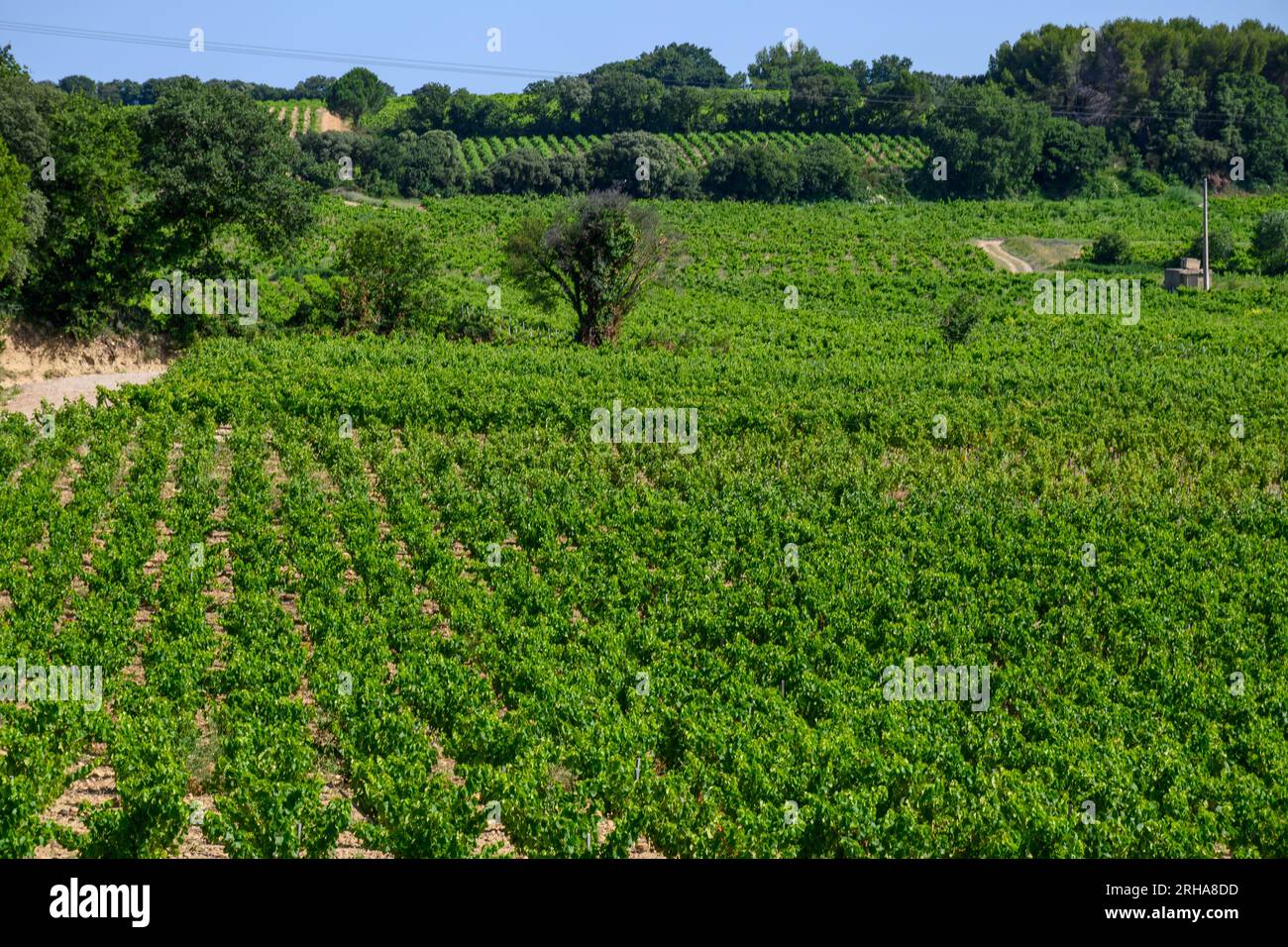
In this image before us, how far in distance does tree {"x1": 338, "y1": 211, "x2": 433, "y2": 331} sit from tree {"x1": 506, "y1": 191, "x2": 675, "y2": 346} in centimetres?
389

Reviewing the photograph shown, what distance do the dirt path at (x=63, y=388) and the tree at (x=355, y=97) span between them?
8936 centimetres

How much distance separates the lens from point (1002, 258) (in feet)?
238

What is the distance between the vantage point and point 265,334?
4341 centimetres

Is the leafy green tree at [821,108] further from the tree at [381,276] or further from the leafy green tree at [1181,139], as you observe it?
the tree at [381,276]

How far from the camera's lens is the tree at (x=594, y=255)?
4359 centimetres

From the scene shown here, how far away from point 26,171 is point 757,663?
27.8 metres

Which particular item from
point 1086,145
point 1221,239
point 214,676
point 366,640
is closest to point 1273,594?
point 366,640

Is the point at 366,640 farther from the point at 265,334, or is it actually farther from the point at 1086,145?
the point at 1086,145

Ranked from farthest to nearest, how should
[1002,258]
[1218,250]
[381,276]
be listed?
[1002,258] → [1218,250] → [381,276]

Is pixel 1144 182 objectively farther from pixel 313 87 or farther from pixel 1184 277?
pixel 313 87

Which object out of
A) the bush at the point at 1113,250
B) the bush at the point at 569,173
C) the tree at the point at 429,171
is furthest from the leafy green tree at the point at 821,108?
the bush at the point at 1113,250

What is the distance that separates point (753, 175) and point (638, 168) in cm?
899

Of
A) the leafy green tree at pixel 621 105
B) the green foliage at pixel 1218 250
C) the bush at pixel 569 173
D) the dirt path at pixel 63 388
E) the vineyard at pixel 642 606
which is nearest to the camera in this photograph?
the vineyard at pixel 642 606

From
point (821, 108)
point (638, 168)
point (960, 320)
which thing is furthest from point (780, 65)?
point (960, 320)
